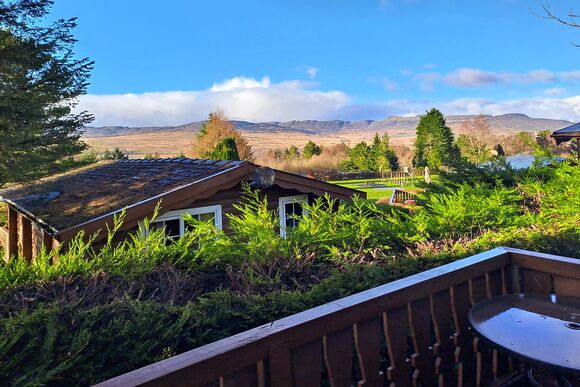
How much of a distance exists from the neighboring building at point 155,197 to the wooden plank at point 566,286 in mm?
5883

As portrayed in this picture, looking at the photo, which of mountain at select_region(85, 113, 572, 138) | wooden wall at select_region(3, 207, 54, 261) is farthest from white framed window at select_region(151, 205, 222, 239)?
mountain at select_region(85, 113, 572, 138)

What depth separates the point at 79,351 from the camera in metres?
1.54

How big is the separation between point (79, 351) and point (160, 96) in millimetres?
142592

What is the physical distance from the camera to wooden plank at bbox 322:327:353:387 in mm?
1477

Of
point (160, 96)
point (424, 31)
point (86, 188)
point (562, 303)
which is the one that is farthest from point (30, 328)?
point (160, 96)

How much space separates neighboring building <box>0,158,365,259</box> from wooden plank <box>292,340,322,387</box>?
19.2 ft

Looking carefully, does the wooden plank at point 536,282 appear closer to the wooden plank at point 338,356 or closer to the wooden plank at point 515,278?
the wooden plank at point 515,278

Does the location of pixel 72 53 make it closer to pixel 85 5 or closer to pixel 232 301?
pixel 85 5

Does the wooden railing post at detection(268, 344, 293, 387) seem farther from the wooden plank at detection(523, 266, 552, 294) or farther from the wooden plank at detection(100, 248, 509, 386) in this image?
the wooden plank at detection(523, 266, 552, 294)

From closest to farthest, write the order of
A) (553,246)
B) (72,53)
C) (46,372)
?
(46,372) → (553,246) → (72,53)

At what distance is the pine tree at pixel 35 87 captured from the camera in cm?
1213

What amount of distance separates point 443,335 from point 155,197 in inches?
275

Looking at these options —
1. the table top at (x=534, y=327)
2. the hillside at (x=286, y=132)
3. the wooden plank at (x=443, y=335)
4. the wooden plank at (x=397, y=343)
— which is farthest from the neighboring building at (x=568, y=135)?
the hillside at (x=286, y=132)

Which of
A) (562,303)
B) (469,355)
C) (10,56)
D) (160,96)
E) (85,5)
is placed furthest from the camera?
(160,96)
